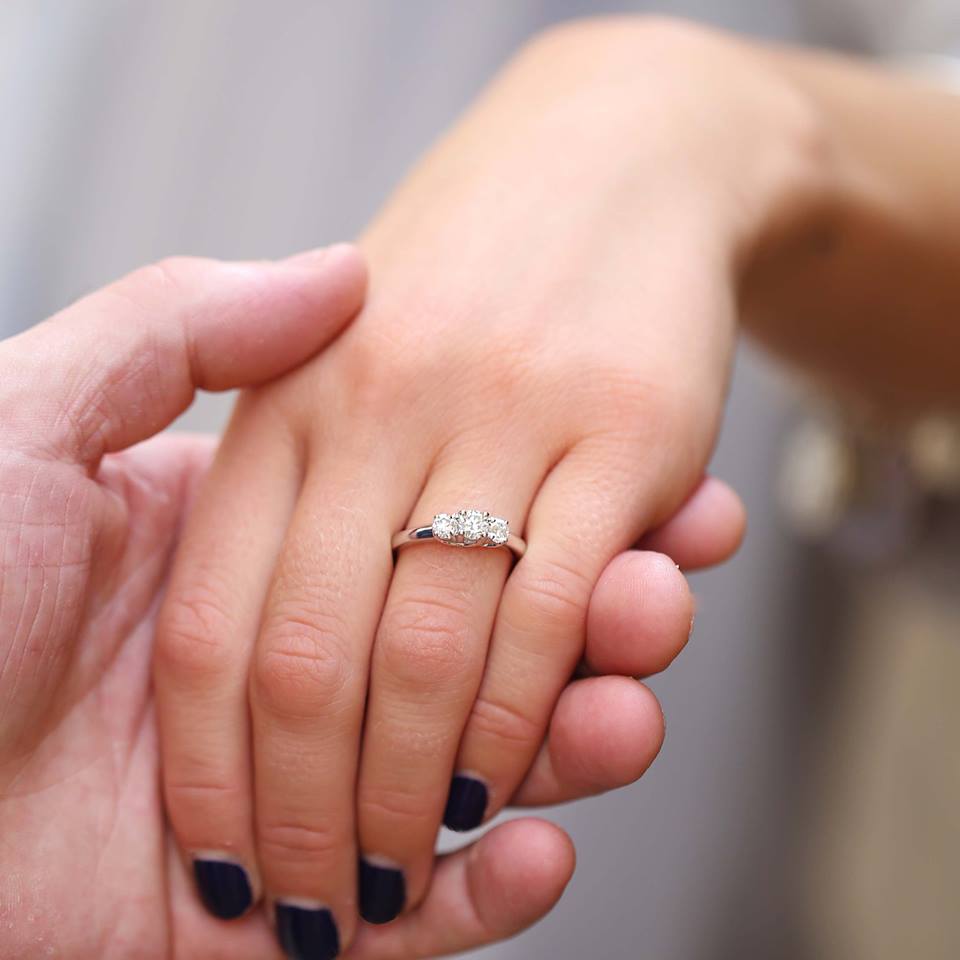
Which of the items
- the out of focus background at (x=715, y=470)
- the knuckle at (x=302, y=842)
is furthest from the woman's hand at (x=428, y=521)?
the out of focus background at (x=715, y=470)

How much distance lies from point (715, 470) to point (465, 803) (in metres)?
1.32

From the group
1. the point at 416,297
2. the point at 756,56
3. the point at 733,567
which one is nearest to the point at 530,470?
the point at 416,297

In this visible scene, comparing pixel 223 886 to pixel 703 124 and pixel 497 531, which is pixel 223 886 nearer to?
pixel 497 531

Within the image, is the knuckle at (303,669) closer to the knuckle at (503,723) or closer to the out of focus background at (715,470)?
the knuckle at (503,723)

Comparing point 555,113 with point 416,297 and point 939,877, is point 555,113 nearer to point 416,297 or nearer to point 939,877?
point 416,297

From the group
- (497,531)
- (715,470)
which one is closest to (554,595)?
(497,531)

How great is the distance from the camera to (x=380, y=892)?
2.06 feet

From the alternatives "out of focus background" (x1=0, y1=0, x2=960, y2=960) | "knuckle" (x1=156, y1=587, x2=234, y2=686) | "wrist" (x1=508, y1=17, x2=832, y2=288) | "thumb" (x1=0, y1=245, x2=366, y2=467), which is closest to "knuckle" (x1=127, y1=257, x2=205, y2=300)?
"thumb" (x1=0, y1=245, x2=366, y2=467)

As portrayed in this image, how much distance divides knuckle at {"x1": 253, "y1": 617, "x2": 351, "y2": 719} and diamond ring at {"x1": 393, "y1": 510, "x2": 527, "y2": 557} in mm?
89

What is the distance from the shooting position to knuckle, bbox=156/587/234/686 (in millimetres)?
601

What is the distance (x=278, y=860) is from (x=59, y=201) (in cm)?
77

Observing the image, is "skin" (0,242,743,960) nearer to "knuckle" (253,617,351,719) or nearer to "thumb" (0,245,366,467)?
"thumb" (0,245,366,467)

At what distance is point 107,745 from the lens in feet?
2.14

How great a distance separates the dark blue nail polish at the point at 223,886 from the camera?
0.63 metres
